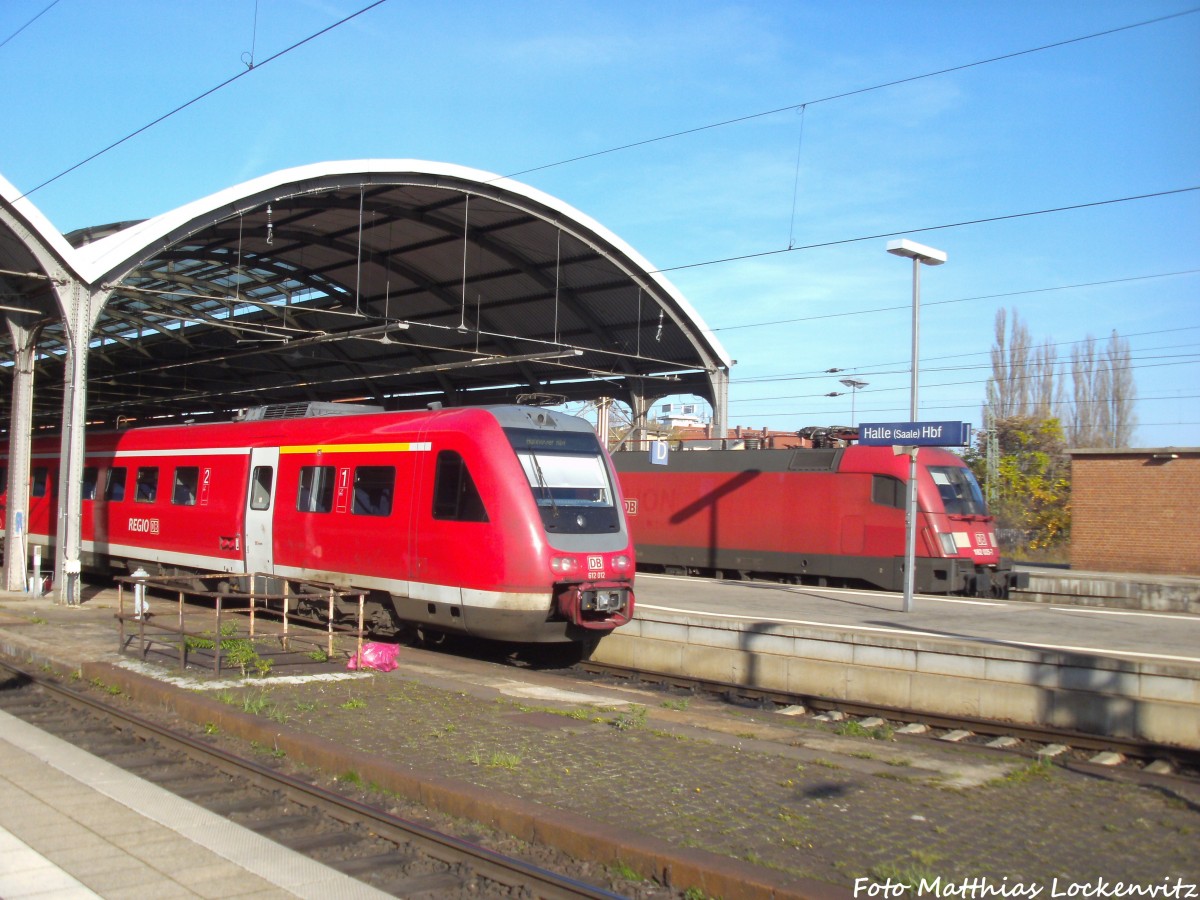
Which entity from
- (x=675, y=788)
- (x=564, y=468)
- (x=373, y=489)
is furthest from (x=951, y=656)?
(x=373, y=489)

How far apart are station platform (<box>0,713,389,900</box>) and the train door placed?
338 inches

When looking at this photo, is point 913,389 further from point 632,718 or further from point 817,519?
point 632,718

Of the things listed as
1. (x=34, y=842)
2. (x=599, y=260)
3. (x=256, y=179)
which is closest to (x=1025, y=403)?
(x=599, y=260)

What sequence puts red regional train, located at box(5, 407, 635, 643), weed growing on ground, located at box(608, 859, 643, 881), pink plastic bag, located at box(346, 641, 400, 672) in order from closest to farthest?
weed growing on ground, located at box(608, 859, 643, 881), pink plastic bag, located at box(346, 641, 400, 672), red regional train, located at box(5, 407, 635, 643)

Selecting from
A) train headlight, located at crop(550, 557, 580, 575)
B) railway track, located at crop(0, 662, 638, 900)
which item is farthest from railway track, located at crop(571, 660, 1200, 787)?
railway track, located at crop(0, 662, 638, 900)

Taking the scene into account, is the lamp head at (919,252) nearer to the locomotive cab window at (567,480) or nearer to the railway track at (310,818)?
the locomotive cab window at (567,480)

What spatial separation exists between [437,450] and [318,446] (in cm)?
302

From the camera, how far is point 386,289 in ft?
99.3

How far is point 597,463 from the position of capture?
43.8 feet

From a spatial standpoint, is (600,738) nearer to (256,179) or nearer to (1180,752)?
(1180,752)

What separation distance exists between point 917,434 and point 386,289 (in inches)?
756

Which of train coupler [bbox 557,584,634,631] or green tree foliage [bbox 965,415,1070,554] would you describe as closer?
train coupler [bbox 557,584,634,631]

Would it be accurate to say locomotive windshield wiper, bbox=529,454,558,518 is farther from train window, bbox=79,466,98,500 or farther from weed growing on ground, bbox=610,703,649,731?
train window, bbox=79,466,98,500

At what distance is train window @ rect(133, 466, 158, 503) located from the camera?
62.5ft
